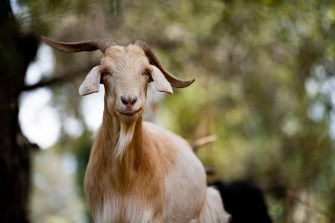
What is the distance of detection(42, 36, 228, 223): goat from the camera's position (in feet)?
21.1

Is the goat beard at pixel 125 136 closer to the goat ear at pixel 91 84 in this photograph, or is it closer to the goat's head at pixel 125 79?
the goat's head at pixel 125 79

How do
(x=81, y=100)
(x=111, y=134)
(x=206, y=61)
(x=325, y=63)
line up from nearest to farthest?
(x=111, y=134) < (x=325, y=63) < (x=81, y=100) < (x=206, y=61)

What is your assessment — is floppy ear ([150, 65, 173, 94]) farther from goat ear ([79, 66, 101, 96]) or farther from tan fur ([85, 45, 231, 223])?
goat ear ([79, 66, 101, 96])

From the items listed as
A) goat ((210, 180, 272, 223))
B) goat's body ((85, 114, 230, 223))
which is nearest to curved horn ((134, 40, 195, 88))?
goat's body ((85, 114, 230, 223))

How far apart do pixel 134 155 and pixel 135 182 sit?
10.6 inches

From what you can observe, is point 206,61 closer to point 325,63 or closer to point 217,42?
point 217,42

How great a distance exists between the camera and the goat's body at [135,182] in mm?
7105

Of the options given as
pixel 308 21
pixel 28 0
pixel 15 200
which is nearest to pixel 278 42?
pixel 308 21

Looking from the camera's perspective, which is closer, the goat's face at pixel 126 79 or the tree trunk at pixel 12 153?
the goat's face at pixel 126 79

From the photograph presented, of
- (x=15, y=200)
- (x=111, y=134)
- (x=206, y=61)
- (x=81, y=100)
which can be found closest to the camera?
(x=111, y=134)

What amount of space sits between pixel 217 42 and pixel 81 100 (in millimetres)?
2918

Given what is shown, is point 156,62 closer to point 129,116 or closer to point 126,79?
point 126,79

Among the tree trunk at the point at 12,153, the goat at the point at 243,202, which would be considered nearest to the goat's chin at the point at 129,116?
the goat at the point at 243,202

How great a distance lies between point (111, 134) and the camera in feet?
23.0
